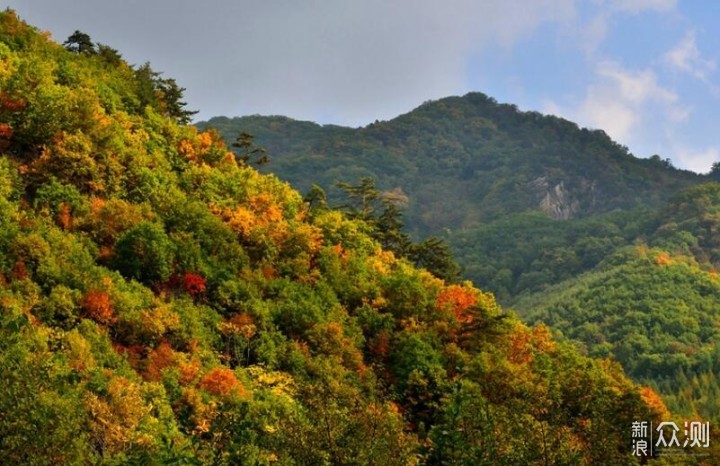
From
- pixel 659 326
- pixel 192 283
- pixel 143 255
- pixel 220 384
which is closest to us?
pixel 220 384

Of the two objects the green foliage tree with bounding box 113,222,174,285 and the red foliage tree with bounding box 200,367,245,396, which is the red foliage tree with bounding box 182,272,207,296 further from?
the red foliage tree with bounding box 200,367,245,396

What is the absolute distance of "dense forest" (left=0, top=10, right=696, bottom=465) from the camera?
87.2ft

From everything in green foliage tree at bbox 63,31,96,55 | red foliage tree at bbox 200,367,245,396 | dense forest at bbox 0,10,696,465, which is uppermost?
green foliage tree at bbox 63,31,96,55

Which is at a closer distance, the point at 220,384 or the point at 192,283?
the point at 220,384

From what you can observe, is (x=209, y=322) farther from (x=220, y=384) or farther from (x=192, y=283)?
(x=220, y=384)

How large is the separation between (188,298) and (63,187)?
516 inches

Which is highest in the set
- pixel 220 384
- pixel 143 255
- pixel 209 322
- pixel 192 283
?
pixel 143 255

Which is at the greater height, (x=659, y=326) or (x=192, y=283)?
(x=192, y=283)

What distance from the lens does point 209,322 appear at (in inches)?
2378

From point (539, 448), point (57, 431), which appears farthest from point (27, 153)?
point (539, 448)

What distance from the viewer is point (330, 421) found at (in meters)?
25.7

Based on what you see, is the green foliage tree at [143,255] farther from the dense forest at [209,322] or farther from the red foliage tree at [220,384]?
the red foliage tree at [220,384]

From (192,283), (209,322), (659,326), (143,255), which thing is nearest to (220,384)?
(209,322)

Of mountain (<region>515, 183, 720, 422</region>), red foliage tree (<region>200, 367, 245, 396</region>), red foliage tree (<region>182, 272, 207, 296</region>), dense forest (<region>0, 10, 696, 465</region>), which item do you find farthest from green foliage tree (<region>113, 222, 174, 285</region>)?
mountain (<region>515, 183, 720, 422</region>)
